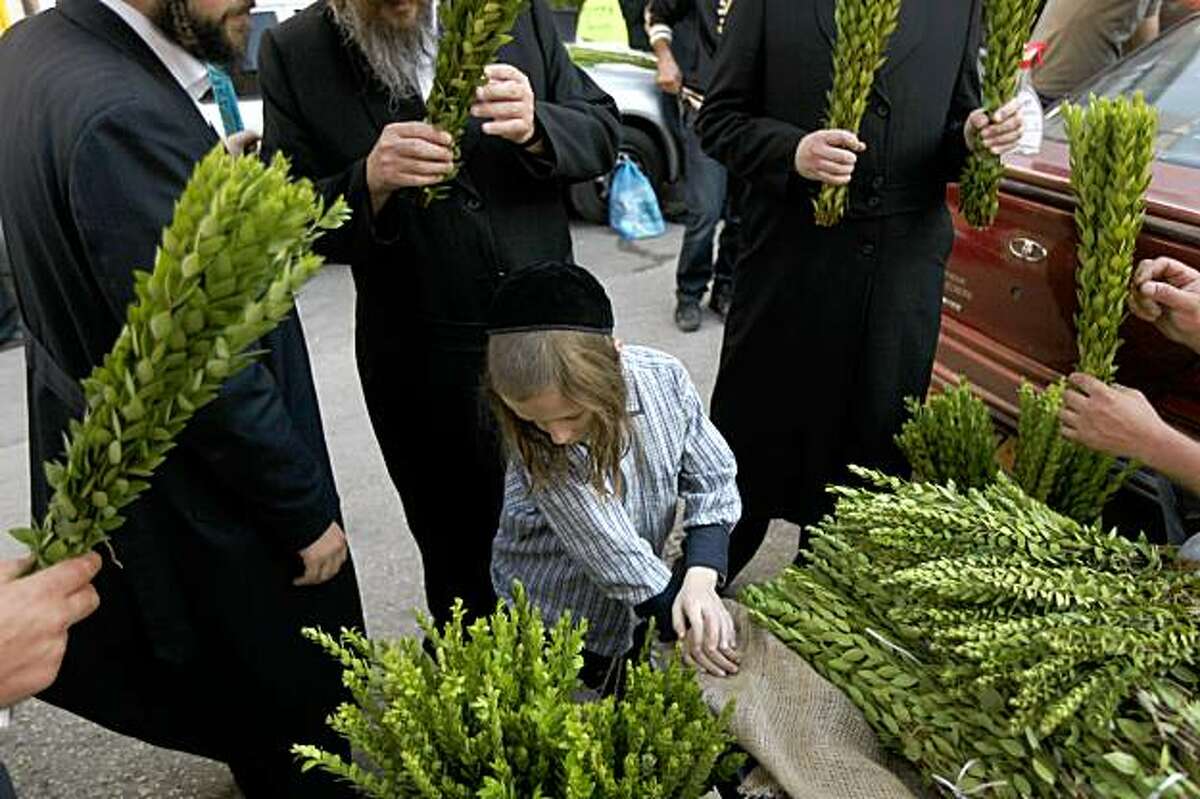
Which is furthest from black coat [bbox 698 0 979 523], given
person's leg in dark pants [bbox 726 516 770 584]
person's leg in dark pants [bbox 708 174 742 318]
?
person's leg in dark pants [bbox 708 174 742 318]

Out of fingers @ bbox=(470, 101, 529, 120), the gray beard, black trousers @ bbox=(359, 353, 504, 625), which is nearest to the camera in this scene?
fingers @ bbox=(470, 101, 529, 120)

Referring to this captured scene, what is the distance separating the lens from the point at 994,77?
6.70 ft

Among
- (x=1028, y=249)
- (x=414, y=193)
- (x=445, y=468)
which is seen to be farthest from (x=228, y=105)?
(x=1028, y=249)

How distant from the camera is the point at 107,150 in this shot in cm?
141

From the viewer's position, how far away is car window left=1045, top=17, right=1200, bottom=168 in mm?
2529

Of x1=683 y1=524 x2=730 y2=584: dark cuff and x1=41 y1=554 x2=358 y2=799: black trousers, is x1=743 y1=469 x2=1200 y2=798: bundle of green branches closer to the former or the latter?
x1=683 y1=524 x2=730 y2=584: dark cuff

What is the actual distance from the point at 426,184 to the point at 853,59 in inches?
32.8

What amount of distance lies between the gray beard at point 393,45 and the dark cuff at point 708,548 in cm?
104

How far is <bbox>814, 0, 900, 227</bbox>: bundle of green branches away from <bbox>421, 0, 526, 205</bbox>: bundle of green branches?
0.63 meters

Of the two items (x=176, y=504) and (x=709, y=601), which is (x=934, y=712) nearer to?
(x=709, y=601)

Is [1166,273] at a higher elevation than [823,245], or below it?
higher

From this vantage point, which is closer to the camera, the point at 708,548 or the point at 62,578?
Answer: the point at 62,578

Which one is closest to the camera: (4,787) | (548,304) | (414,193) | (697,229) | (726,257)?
(4,787)

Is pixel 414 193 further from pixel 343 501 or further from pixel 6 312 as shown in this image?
pixel 6 312
